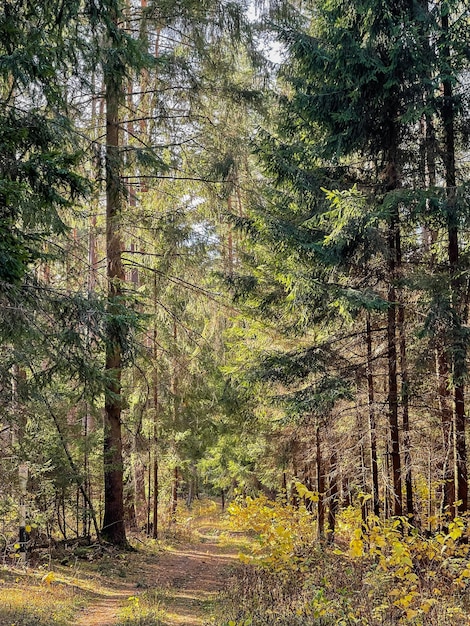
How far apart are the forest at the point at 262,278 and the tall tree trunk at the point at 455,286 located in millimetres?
43

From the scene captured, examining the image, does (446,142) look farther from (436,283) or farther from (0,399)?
(0,399)

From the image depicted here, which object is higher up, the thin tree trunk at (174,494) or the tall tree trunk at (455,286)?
the tall tree trunk at (455,286)

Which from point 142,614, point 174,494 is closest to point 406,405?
point 142,614

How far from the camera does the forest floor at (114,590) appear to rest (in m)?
5.70

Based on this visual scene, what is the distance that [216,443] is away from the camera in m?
19.3

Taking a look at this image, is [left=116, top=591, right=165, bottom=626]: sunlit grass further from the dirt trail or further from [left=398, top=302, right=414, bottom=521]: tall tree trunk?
[left=398, top=302, right=414, bottom=521]: tall tree trunk

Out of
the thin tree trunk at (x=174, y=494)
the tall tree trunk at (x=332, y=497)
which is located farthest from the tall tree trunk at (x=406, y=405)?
the thin tree trunk at (x=174, y=494)

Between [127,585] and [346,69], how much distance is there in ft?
29.2

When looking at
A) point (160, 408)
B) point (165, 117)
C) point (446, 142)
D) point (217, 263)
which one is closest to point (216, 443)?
point (160, 408)

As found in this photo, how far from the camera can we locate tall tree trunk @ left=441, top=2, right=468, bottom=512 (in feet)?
22.4

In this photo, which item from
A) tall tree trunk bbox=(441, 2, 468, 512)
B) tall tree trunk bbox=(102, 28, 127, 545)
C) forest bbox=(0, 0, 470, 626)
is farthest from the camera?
tall tree trunk bbox=(102, 28, 127, 545)

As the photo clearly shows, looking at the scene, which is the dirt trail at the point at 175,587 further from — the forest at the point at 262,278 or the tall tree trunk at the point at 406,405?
the tall tree trunk at the point at 406,405

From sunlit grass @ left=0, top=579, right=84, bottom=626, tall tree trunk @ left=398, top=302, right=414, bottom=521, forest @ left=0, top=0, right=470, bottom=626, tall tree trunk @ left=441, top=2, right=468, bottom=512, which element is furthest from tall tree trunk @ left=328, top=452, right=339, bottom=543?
sunlit grass @ left=0, top=579, right=84, bottom=626

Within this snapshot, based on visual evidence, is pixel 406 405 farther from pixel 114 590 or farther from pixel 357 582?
pixel 114 590
